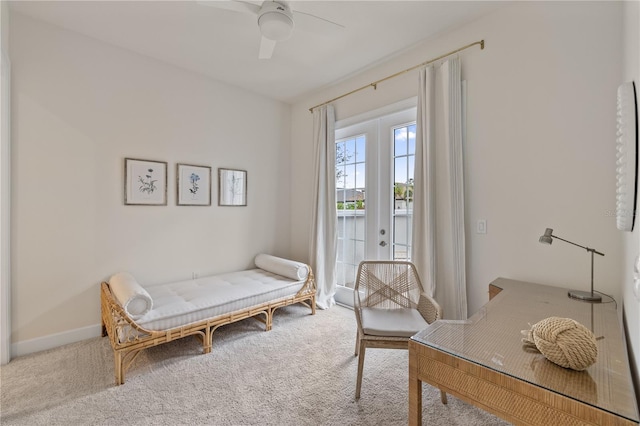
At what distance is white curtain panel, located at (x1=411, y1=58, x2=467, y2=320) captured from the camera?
2408 mm

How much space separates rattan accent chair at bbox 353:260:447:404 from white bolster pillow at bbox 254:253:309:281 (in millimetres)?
962

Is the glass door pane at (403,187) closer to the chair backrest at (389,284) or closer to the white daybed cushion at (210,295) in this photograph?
the chair backrest at (389,284)

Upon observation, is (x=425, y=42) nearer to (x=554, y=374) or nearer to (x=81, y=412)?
(x=554, y=374)

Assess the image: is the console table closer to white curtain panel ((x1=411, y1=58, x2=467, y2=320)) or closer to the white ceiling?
white curtain panel ((x1=411, y1=58, x2=467, y2=320))

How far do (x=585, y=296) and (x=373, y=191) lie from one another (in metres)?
2.03

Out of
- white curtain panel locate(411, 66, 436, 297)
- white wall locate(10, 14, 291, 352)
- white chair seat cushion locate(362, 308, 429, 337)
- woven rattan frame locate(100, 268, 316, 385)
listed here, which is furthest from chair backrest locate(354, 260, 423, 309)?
white wall locate(10, 14, 291, 352)

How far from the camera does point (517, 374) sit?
90 cm

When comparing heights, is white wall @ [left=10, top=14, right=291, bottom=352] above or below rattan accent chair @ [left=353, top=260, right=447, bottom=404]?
above

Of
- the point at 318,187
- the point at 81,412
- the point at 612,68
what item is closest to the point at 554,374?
the point at 612,68

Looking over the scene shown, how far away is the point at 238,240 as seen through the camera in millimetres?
3740

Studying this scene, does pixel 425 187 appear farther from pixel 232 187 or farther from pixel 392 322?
pixel 232 187

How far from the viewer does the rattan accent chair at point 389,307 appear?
1813 millimetres

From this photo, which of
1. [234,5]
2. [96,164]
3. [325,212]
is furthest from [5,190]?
[325,212]

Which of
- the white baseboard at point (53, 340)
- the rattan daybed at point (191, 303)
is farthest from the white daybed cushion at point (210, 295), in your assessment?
the white baseboard at point (53, 340)
